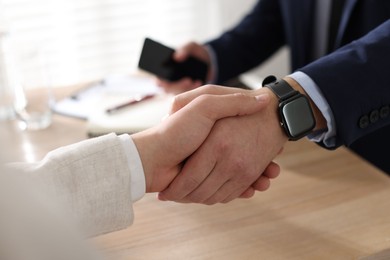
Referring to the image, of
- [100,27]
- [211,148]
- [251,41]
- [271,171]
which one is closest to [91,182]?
[211,148]

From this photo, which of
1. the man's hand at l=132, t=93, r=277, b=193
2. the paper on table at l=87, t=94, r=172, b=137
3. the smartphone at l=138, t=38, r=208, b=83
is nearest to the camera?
the man's hand at l=132, t=93, r=277, b=193

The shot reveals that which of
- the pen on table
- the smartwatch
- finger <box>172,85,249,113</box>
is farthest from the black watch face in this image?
the pen on table

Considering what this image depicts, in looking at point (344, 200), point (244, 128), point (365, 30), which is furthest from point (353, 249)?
point (365, 30)

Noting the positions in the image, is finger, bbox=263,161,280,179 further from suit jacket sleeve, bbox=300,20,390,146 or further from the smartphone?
the smartphone

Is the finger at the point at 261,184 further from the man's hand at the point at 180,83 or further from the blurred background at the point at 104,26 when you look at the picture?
the blurred background at the point at 104,26

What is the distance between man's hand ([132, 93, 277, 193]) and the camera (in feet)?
2.48

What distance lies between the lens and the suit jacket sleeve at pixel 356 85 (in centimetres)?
82

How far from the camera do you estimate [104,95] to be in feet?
4.29

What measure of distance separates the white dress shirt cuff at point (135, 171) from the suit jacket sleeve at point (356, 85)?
31 centimetres

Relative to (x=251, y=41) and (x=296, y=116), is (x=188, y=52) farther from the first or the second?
(x=296, y=116)

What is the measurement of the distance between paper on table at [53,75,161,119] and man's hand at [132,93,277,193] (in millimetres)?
424

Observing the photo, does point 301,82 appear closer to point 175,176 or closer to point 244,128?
point 244,128

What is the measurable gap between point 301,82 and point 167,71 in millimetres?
465

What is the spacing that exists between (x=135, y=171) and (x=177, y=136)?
3.4 inches
